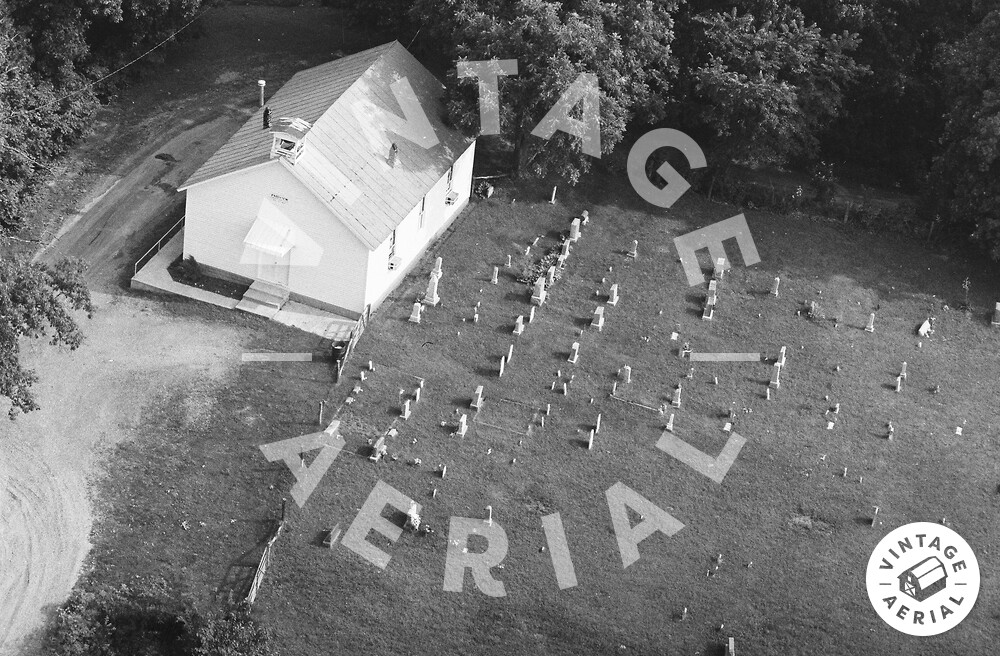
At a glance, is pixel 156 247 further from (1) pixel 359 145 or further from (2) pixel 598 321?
(2) pixel 598 321

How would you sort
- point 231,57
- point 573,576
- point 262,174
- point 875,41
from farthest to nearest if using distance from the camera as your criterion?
point 231,57 → point 875,41 → point 262,174 → point 573,576

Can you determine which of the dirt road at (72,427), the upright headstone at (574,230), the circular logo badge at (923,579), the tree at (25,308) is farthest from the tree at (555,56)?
the circular logo badge at (923,579)

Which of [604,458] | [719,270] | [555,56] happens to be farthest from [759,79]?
[604,458]

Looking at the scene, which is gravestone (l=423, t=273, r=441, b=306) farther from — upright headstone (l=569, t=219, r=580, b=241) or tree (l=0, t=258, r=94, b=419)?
tree (l=0, t=258, r=94, b=419)

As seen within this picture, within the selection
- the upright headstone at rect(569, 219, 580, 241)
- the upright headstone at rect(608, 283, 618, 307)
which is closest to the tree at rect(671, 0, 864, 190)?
the upright headstone at rect(569, 219, 580, 241)

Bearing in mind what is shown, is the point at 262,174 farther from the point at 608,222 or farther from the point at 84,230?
the point at 608,222

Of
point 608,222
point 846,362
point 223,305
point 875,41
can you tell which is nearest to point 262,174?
point 223,305
